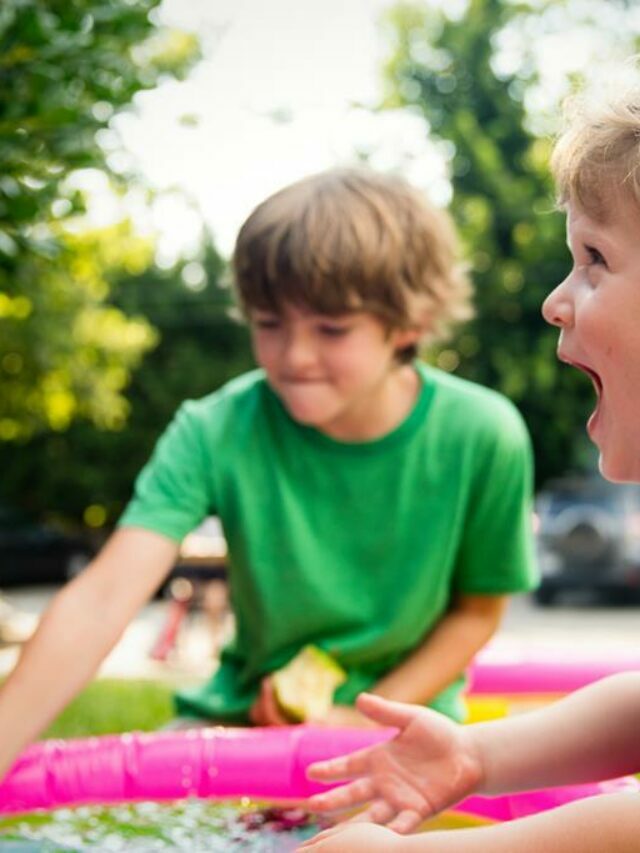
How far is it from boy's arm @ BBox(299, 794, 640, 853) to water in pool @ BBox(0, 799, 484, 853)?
0.53 meters

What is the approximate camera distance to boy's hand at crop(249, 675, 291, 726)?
232cm

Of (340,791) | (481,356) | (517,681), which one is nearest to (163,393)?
(481,356)

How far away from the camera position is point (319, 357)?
2.14m

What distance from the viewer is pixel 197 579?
10.3 meters

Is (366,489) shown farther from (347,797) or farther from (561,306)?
→ (561,306)

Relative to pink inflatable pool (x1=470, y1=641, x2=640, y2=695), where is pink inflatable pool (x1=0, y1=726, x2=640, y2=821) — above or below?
above

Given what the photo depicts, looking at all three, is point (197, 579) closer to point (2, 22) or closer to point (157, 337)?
point (2, 22)

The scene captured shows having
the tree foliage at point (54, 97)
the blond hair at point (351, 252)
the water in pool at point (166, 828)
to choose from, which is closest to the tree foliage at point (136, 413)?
the tree foliage at point (54, 97)

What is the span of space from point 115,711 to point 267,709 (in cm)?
296

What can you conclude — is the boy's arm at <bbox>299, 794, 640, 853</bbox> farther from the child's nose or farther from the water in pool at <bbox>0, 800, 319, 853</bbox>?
the child's nose

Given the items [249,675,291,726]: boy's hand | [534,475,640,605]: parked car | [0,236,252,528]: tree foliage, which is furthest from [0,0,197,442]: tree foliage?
[0,236,252,528]: tree foliage

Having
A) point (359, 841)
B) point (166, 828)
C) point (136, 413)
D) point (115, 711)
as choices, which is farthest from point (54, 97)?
point (136, 413)

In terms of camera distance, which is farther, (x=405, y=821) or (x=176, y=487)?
(x=176, y=487)

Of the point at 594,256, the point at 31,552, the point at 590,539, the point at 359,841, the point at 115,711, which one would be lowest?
the point at 590,539
